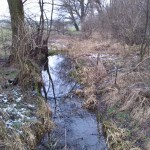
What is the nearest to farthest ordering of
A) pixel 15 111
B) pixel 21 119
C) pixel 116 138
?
pixel 116 138
pixel 21 119
pixel 15 111

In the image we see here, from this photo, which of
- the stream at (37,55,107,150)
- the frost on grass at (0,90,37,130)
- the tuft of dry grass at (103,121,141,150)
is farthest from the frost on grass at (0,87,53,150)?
the tuft of dry grass at (103,121,141,150)

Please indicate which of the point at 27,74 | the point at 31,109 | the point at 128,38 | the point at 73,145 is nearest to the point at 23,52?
the point at 27,74

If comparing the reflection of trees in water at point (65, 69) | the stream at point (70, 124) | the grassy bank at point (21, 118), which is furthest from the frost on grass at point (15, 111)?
the reflection of trees in water at point (65, 69)

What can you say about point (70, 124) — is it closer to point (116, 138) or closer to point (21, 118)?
point (21, 118)

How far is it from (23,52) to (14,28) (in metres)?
3.16

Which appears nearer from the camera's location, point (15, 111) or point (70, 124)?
point (15, 111)

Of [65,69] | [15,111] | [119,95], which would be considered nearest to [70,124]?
[15,111]

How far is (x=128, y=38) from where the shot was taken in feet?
50.3

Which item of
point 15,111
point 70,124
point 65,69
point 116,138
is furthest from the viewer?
point 65,69

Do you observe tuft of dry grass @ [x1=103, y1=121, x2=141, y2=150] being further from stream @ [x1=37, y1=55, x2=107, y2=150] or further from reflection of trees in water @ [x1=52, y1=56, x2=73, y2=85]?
reflection of trees in water @ [x1=52, y1=56, x2=73, y2=85]

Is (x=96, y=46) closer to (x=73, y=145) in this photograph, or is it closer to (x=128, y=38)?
(x=128, y=38)

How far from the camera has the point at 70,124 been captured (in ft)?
26.2

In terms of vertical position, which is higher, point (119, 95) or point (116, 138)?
point (119, 95)

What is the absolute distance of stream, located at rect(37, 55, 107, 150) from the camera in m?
6.88
